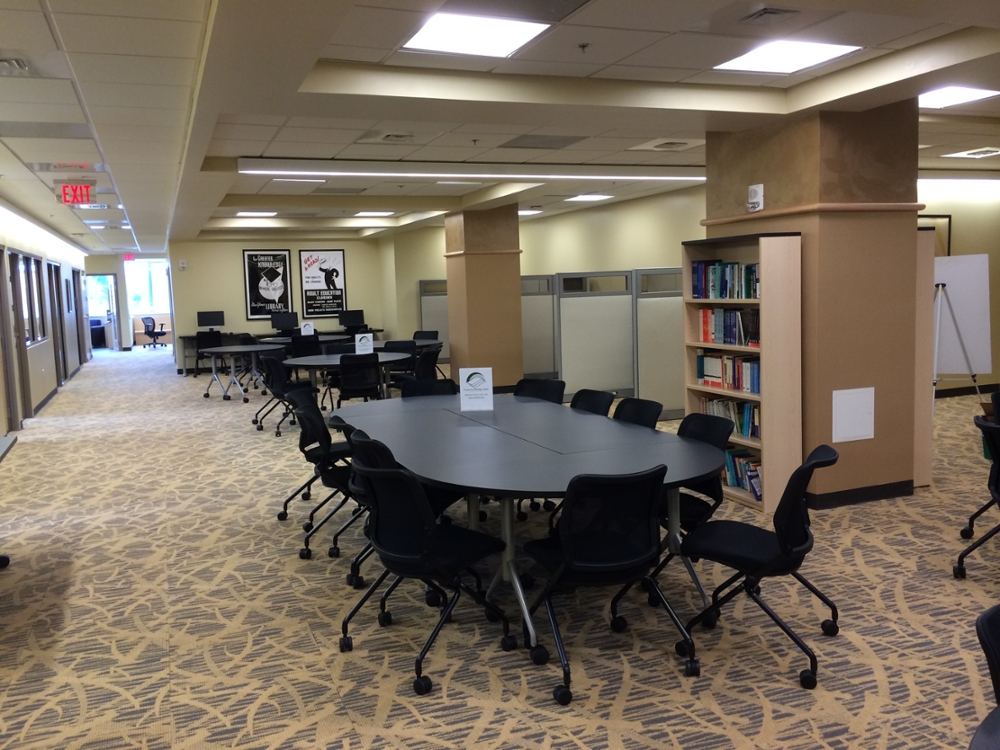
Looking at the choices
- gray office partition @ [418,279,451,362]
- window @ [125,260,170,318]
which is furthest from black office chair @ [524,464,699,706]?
window @ [125,260,170,318]

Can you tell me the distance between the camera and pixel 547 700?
3.14 metres

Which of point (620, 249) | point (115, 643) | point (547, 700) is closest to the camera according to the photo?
point (547, 700)

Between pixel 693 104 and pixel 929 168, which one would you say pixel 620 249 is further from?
pixel 693 104

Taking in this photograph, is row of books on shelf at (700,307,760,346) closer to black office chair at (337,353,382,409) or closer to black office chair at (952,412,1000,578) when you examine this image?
black office chair at (952,412,1000,578)

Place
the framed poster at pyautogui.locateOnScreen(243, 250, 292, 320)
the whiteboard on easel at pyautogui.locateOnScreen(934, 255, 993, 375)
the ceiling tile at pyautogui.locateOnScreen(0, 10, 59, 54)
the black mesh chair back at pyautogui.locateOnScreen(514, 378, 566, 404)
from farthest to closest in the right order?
the framed poster at pyautogui.locateOnScreen(243, 250, 292, 320)
the whiteboard on easel at pyautogui.locateOnScreen(934, 255, 993, 375)
the black mesh chair back at pyautogui.locateOnScreen(514, 378, 566, 404)
the ceiling tile at pyautogui.locateOnScreen(0, 10, 59, 54)

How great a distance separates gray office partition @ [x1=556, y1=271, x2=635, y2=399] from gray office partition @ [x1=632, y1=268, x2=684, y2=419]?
0.24 metres

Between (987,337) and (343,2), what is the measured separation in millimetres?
6920

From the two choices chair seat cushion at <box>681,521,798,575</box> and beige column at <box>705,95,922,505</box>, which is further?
beige column at <box>705,95,922,505</box>

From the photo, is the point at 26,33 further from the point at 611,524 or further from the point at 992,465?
the point at 992,465

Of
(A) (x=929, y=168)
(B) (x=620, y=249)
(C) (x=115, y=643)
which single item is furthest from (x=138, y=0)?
(B) (x=620, y=249)

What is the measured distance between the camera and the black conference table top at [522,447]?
346 centimetres

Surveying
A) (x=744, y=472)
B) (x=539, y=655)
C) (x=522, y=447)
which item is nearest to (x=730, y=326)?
(x=744, y=472)

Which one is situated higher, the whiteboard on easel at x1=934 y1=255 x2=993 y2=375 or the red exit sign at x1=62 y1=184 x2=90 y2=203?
the red exit sign at x1=62 y1=184 x2=90 y2=203

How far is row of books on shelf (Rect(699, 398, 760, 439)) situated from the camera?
5637 mm
